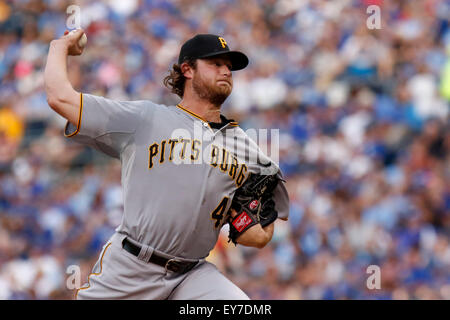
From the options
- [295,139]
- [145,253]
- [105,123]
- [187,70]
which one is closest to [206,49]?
[187,70]

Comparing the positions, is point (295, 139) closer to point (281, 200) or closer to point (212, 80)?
point (281, 200)

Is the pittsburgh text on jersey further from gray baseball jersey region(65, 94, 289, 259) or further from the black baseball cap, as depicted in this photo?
the black baseball cap

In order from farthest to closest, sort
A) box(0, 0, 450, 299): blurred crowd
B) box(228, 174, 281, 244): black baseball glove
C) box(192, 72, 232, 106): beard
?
box(0, 0, 450, 299): blurred crowd
box(228, 174, 281, 244): black baseball glove
box(192, 72, 232, 106): beard

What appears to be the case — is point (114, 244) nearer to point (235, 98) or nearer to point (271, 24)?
point (235, 98)

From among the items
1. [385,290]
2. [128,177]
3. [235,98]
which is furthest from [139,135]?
[235,98]

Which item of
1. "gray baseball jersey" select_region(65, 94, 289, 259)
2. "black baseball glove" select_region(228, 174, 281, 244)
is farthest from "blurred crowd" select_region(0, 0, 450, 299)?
"gray baseball jersey" select_region(65, 94, 289, 259)
